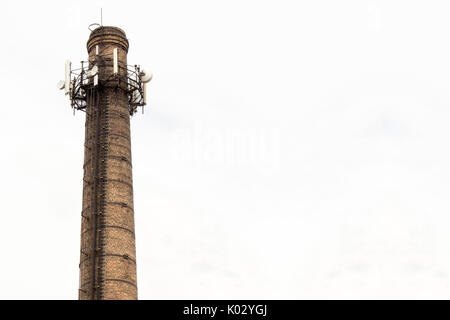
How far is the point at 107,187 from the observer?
40.8 metres

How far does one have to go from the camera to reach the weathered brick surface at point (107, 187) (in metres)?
39.0

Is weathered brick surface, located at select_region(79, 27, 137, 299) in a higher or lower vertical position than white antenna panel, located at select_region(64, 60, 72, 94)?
lower

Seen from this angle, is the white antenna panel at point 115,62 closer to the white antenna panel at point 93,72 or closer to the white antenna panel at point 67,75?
the white antenna panel at point 93,72

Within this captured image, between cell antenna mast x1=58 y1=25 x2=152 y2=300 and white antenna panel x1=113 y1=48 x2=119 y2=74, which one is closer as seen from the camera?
cell antenna mast x1=58 y1=25 x2=152 y2=300

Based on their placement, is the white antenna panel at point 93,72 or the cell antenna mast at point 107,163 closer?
the cell antenna mast at point 107,163

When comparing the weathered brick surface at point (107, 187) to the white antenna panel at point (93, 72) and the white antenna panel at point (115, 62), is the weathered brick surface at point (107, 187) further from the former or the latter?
the white antenna panel at point (93, 72)

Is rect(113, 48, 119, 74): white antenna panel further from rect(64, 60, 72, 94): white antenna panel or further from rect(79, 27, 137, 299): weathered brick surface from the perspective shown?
rect(64, 60, 72, 94): white antenna panel

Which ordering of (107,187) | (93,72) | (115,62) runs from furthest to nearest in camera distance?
1. (115,62)
2. (93,72)
3. (107,187)

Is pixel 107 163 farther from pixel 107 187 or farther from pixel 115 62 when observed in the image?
pixel 115 62

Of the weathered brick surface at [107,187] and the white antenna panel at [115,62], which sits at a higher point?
the white antenna panel at [115,62]

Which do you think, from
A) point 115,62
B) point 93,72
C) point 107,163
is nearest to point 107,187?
point 107,163

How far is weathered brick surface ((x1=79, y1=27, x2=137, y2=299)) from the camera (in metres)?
39.0
